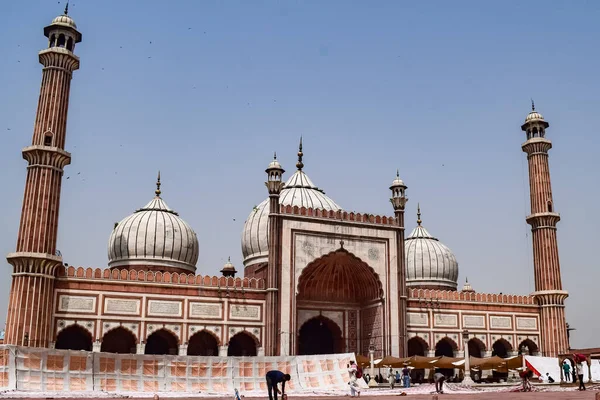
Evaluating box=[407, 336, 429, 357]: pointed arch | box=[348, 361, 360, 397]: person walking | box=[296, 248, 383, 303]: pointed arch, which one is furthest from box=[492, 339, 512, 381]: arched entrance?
box=[348, 361, 360, 397]: person walking

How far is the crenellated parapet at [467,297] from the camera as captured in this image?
3231cm

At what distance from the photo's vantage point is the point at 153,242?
32.7 meters

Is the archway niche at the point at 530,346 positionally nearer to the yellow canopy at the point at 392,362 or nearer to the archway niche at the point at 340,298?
the archway niche at the point at 340,298

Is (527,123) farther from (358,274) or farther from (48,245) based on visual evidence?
(48,245)

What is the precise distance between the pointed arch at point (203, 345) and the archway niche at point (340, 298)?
4046 mm

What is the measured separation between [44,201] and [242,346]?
11101mm

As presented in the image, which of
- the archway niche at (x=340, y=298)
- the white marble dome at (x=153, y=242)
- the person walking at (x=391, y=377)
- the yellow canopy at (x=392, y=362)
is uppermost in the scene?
the white marble dome at (x=153, y=242)

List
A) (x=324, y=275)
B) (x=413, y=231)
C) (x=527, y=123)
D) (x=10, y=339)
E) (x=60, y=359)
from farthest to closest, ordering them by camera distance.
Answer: (x=413, y=231), (x=527, y=123), (x=324, y=275), (x=10, y=339), (x=60, y=359)

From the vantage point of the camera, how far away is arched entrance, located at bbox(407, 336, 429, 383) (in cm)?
3116

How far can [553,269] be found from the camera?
1347 inches

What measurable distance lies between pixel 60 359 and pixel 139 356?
6.84 feet

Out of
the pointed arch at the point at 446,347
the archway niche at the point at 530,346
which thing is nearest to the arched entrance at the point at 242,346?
the pointed arch at the point at 446,347

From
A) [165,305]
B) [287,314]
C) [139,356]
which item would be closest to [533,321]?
[287,314]

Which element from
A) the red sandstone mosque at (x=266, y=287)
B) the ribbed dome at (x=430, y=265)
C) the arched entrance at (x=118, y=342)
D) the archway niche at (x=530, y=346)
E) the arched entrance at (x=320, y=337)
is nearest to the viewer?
the red sandstone mosque at (x=266, y=287)
